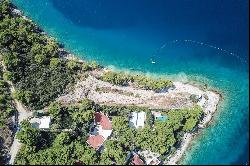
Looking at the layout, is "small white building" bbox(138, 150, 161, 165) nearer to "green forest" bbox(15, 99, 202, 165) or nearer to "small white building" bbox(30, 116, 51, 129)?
"green forest" bbox(15, 99, 202, 165)

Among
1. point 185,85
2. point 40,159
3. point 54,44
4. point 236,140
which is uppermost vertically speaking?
point 54,44

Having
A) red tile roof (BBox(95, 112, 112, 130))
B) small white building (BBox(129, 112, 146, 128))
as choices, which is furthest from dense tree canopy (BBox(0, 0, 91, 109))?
small white building (BBox(129, 112, 146, 128))

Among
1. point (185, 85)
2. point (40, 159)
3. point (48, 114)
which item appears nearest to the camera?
point (40, 159)

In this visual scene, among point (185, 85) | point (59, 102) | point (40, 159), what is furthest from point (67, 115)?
point (185, 85)

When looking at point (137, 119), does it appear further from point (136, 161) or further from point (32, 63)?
point (32, 63)

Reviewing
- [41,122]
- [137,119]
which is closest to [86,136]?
[41,122]

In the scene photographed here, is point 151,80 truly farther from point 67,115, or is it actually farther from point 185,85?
point 67,115
